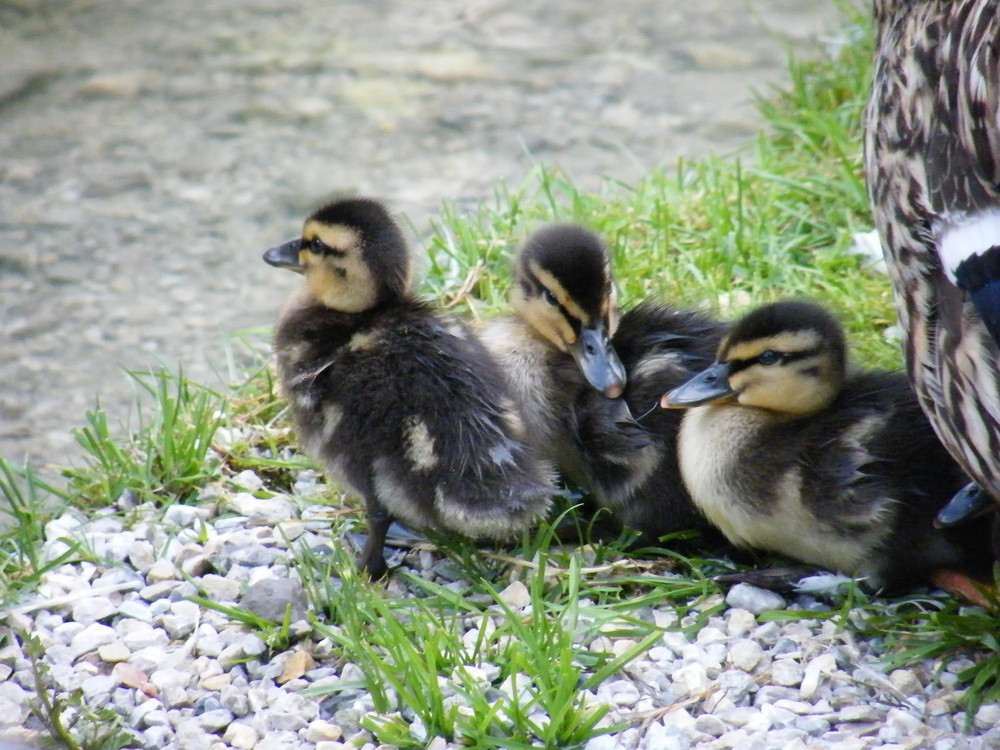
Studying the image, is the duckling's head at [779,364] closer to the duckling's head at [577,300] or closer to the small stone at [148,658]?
the duckling's head at [577,300]

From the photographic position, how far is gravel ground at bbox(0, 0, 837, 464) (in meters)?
4.21

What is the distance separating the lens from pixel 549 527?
2658 millimetres

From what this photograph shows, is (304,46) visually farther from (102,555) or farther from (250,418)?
(102,555)

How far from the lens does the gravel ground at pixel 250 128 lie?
421 cm

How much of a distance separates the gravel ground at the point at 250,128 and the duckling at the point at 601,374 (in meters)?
1.29

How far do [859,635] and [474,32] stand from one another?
4.03 meters

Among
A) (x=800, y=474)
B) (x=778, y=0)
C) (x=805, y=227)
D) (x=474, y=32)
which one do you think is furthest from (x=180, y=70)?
(x=800, y=474)

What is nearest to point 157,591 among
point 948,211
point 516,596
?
point 516,596

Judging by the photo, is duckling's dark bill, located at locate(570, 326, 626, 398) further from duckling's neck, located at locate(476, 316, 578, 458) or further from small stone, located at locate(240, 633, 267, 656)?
small stone, located at locate(240, 633, 267, 656)

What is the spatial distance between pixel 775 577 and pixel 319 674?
838mm

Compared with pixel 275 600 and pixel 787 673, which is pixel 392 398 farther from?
pixel 787 673

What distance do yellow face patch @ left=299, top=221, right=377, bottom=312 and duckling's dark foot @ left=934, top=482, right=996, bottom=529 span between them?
3.74ft

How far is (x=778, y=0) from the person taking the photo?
595 centimetres

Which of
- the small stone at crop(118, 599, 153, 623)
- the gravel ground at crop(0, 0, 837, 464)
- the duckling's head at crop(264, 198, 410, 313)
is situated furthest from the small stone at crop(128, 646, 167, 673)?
the gravel ground at crop(0, 0, 837, 464)
